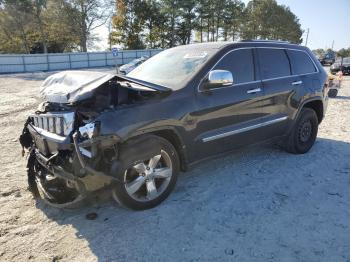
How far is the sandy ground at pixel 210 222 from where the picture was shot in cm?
315

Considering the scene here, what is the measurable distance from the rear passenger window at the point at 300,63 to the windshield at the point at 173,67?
1820 millimetres

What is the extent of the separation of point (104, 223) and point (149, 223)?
0.48m

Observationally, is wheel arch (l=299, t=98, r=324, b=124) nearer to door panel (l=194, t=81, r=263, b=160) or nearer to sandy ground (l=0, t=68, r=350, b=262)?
sandy ground (l=0, t=68, r=350, b=262)

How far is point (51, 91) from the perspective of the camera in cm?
387

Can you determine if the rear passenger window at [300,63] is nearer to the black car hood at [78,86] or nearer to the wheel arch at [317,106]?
the wheel arch at [317,106]

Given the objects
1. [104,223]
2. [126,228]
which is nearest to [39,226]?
[104,223]

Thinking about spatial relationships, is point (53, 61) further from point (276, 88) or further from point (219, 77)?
point (219, 77)

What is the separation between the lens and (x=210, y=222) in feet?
11.9

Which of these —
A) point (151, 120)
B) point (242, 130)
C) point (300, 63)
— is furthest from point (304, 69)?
point (151, 120)

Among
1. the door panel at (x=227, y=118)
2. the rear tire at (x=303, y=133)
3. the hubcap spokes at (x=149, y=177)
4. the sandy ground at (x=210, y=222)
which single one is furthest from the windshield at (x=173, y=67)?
the rear tire at (x=303, y=133)

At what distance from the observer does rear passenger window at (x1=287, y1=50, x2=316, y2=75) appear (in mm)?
5613

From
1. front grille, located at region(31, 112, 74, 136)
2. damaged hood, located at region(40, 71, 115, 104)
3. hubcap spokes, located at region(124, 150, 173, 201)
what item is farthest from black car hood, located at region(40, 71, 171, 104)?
hubcap spokes, located at region(124, 150, 173, 201)

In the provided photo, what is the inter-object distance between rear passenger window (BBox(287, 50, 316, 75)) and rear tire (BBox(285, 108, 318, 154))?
665mm

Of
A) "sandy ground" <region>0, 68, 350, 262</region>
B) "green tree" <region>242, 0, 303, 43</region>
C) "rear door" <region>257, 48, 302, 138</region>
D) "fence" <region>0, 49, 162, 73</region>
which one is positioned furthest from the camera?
"green tree" <region>242, 0, 303, 43</region>
